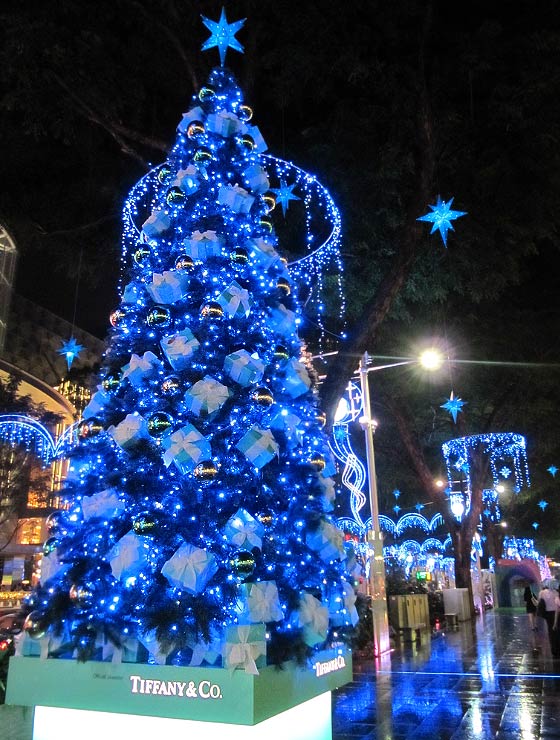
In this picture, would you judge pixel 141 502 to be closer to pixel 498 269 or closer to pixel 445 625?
pixel 498 269

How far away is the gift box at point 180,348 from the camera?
17.0 ft

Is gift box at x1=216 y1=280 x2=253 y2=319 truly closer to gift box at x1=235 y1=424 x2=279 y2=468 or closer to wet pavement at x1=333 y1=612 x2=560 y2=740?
gift box at x1=235 y1=424 x2=279 y2=468

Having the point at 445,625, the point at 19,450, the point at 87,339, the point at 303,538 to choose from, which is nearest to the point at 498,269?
the point at 303,538

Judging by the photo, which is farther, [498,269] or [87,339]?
[87,339]

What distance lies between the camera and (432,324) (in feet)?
62.7

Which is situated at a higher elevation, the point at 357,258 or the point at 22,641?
the point at 357,258

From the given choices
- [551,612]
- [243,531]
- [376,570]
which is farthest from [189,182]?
[551,612]

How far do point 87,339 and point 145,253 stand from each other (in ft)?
172

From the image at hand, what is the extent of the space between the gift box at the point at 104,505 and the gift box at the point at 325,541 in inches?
61.1

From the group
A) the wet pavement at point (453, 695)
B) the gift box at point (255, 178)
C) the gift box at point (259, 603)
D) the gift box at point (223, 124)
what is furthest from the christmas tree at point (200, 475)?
the wet pavement at point (453, 695)

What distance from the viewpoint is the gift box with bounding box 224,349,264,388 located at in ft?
17.0

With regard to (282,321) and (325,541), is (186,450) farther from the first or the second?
(282,321)

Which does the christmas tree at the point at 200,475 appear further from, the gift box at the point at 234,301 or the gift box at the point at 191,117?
the gift box at the point at 191,117

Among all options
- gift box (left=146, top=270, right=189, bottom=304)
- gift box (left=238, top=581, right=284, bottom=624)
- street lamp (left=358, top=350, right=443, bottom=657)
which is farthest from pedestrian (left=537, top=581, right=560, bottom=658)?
gift box (left=146, top=270, right=189, bottom=304)
